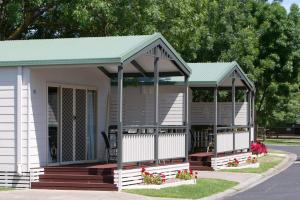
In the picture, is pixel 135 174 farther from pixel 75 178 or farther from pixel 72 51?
pixel 72 51

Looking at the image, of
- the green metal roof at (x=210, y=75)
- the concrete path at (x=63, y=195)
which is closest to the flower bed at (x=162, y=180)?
the concrete path at (x=63, y=195)

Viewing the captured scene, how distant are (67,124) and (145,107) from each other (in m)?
3.10

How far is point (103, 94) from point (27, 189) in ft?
17.0

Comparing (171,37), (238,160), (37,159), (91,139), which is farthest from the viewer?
(171,37)

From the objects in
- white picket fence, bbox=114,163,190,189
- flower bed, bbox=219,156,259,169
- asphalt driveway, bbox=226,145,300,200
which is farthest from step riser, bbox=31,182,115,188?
flower bed, bbox=219,156,259,169

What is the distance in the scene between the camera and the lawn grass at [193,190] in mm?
15633

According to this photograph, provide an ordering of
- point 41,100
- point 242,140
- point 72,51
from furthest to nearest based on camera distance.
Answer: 1. point 242,140
2. point 41,100
3. point 72,51

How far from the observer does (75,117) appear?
1912cm

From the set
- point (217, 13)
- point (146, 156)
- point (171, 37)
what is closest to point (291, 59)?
point (217, 13)

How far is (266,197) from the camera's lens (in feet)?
52.1

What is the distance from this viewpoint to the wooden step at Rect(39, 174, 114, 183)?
→ 16094 millimetres

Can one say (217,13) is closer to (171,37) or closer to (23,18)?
(171,37)

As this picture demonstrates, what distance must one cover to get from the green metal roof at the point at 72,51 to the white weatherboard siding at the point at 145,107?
3.23 m

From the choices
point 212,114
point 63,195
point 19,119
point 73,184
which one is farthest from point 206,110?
point 63,195
